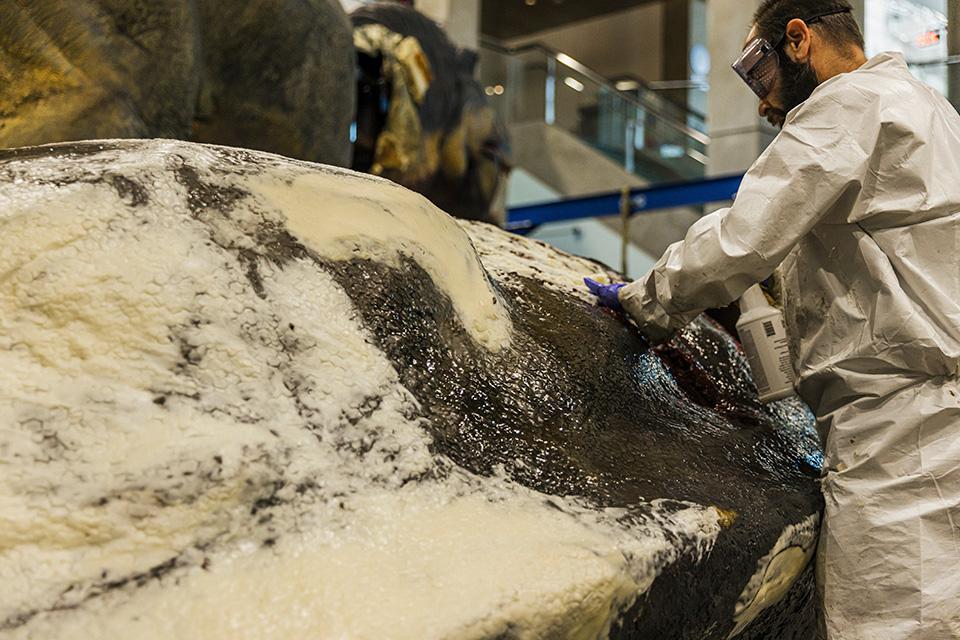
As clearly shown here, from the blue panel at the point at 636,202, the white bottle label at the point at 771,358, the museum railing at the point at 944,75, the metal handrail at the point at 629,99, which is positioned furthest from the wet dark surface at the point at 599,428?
the metal handrail at the point at 629,99

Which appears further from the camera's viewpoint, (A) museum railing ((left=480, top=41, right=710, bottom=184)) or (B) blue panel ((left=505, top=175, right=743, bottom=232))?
(A) museum railing ((left=480, top=41, right=710, bottom=184))

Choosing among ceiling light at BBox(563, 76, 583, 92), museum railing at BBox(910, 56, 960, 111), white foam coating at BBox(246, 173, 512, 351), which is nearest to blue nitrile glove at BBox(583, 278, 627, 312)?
white foam coating at BBox(246, 173, 512, 351)

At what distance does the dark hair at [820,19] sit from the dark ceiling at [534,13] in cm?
1481

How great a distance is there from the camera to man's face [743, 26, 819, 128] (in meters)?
2.06

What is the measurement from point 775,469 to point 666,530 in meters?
0.59

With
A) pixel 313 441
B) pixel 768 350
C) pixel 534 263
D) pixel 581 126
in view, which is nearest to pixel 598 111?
pixel 581 126

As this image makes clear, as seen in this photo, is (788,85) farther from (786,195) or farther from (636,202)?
(636,202)

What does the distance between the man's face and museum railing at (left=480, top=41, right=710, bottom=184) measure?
715 centimetres

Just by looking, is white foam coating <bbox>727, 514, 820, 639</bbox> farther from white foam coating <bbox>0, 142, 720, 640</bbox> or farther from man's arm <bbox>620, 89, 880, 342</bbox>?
man's arm <bbox>620, 89, 880, 342</bbox>

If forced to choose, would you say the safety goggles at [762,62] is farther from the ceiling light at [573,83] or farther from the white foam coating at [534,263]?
the ceiling light at [573,83]

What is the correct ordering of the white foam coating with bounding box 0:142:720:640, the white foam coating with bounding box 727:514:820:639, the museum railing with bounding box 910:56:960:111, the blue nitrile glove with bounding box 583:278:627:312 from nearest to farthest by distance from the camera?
the white foam coating with bounding box 0:142:720:640 → the white foam coating with bounding box 727:514:820:639 → the blue nitrile glove with bounding box 583:278:627:312 → the museum railing with bounding box 910:56:960:111

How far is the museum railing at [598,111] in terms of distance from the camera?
31.5ft

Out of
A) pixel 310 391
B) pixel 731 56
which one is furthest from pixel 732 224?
pixel 731 56

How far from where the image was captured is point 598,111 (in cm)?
1062
